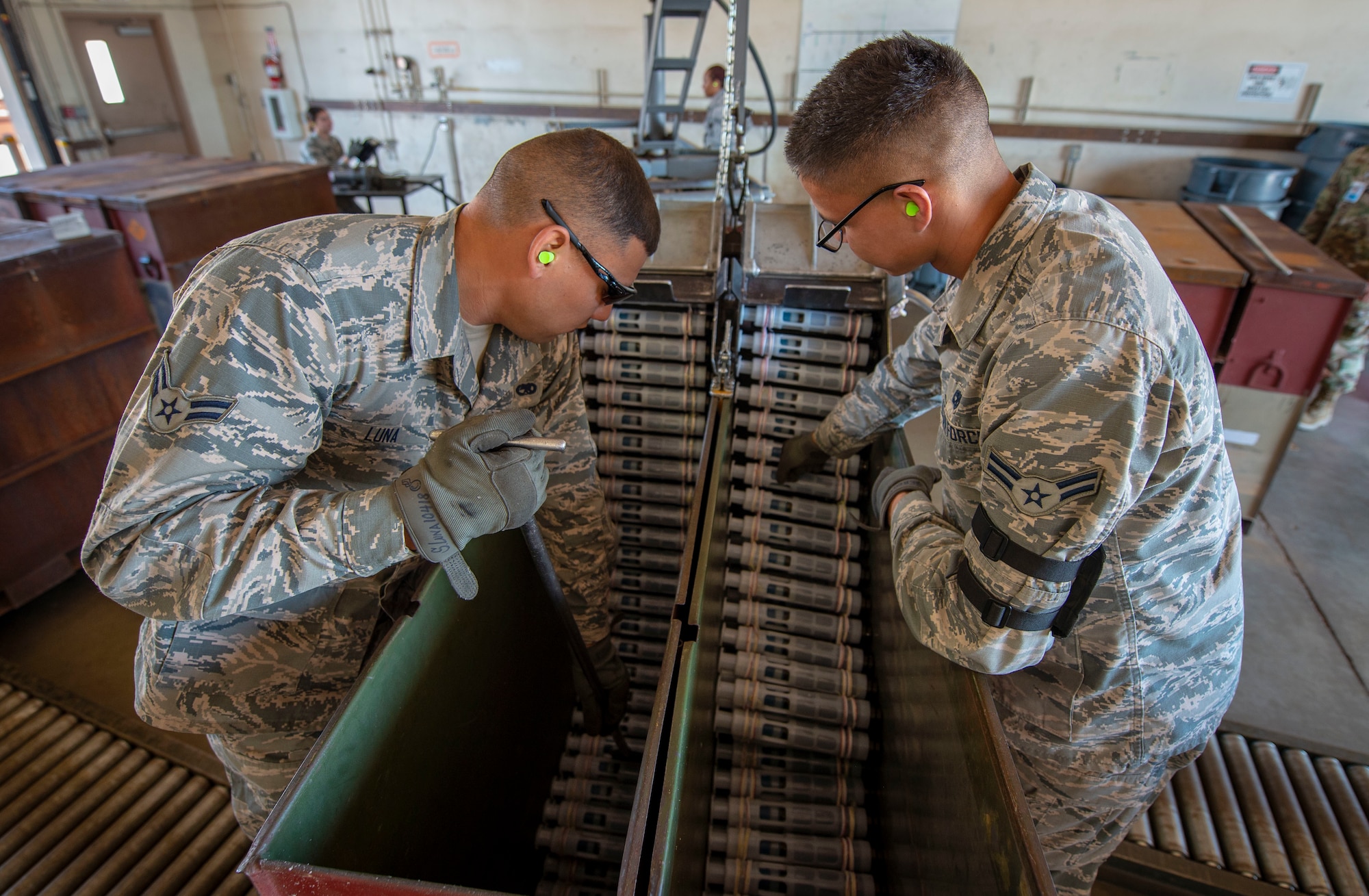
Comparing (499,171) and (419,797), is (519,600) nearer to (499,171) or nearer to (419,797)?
(419,797)

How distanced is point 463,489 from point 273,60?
10.8 meters

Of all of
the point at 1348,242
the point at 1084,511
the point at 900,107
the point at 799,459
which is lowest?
the point at 799,459

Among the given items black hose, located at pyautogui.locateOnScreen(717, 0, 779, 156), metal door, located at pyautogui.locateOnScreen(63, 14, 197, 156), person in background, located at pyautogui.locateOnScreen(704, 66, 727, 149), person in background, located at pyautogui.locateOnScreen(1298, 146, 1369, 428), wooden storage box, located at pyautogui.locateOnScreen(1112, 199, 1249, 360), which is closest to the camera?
black hose, located at pyautogui.locateOnScreen(717, 0, 779, 156)

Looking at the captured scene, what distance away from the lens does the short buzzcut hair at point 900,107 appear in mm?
1229

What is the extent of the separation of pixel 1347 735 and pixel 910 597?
9.35 ft

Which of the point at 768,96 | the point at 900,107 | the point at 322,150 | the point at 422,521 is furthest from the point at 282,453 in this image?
the point at 322,150

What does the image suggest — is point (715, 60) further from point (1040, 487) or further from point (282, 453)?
point (1040, 487)

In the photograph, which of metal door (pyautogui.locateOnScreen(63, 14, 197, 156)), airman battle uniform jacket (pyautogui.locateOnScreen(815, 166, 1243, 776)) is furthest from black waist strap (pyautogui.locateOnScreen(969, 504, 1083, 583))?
metal door (pyautogui.locateOnScreen(63, 14, 197, 156))

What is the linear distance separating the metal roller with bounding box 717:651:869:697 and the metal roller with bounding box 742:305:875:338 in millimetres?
1107

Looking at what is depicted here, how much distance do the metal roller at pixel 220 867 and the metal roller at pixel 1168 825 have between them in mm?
2859

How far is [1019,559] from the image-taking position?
117cm

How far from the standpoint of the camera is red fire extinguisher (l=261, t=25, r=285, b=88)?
941 centimetres

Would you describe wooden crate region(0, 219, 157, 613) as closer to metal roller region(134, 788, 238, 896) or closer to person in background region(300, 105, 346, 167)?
metal roller region(134, 788, 238, 896)

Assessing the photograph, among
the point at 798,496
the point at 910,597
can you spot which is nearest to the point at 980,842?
the point at 910,597
